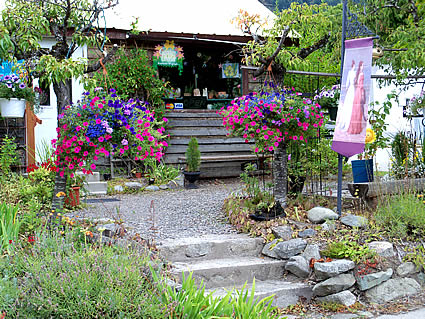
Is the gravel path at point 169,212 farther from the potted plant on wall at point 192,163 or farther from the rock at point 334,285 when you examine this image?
the rock at point 334,285

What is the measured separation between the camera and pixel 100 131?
4.45 metres

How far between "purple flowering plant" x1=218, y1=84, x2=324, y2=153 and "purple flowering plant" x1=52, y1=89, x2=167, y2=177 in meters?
1.49

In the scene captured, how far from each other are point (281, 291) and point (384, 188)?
2169mm

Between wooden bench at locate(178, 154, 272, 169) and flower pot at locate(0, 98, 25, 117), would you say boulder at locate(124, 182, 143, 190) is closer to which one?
wooden bench at locate(178, 154, 272, 169)

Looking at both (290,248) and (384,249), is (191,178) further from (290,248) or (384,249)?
(384,249)

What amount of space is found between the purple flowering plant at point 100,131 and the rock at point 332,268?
78.9 inches

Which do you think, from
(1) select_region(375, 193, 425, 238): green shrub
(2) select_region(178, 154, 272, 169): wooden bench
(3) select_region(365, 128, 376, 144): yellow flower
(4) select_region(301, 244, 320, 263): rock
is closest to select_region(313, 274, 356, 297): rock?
(4) select_region(301, 244, 320, 263): rock

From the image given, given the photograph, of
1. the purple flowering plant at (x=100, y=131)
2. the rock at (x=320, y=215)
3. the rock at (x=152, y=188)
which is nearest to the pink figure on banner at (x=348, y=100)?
the rock at (x=320, y=215)

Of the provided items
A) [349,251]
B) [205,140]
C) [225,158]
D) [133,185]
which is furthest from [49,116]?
[349,251]

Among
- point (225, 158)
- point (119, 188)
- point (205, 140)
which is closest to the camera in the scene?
point (119, 188)

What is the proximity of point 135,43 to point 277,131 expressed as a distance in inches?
262

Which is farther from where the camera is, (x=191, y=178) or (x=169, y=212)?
(x=191, y=178)

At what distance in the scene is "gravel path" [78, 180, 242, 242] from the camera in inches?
221

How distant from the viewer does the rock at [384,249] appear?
469 centimetres
